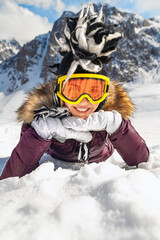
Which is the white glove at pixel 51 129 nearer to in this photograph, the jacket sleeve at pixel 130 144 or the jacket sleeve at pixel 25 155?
the jacket sleeve at pixel 25 155

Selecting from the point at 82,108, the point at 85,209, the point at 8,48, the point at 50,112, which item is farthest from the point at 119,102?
the point at 8,48

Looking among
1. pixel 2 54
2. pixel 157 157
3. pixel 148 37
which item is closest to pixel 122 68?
pixel 148 37

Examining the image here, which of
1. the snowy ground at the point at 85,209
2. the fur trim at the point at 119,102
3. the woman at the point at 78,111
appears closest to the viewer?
the snowy ground at the point at 85,209

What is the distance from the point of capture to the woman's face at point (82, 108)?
5.41 feet

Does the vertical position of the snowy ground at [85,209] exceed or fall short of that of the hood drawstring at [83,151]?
it exceeds it

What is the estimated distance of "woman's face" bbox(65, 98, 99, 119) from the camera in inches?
65.0

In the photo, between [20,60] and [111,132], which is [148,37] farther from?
[111,132]

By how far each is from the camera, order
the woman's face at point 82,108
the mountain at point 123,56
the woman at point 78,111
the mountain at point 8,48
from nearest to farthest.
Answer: the woman at point 78,111, the woman's face at point 82,108, the mountain at point 123,56, the mountain at point 8,48

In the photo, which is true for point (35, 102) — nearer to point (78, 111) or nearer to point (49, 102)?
point (49, 102)

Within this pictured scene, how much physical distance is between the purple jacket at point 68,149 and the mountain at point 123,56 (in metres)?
35.5

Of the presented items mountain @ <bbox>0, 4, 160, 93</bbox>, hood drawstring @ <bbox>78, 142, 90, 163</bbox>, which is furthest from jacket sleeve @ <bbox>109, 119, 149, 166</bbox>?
mountain @ <bbox>0, 4, 160, 93</bbox>

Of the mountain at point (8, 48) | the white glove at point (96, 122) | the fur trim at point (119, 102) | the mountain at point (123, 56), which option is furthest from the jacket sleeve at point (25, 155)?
the mountain at point (8, 48)

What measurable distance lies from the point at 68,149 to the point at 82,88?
2.18ft

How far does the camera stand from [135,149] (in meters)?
1.65
